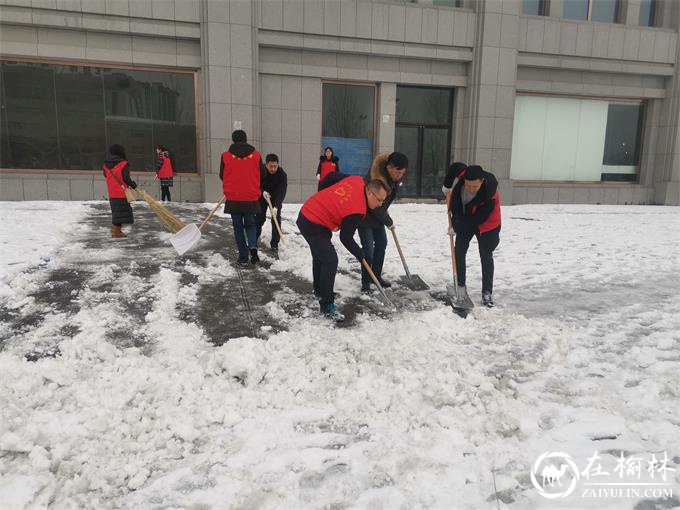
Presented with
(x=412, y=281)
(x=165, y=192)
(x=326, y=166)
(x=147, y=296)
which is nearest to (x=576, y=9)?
(x=326, y=166)

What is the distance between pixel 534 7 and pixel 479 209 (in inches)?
537

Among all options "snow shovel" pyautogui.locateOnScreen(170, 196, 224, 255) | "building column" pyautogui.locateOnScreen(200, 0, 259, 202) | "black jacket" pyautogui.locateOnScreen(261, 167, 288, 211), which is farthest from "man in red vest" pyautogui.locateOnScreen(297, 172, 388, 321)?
"building column" pyautogui.locateOnScreen(200, 0, 259, 202)

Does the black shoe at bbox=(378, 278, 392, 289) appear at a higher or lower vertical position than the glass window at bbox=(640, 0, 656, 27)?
lower

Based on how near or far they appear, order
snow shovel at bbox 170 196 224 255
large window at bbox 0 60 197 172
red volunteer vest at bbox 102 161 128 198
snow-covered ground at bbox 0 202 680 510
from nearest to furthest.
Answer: snow-covered ground at bbox 0 202 680 510
snow shovel at bbox 170 196 224 255
red volunteer vest at bbox 102 161 128 198
large window at bbox 0 60 197 172

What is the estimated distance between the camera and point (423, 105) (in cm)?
1521

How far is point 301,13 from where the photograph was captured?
1341 cm

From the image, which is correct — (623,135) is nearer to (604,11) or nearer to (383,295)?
(604,11)

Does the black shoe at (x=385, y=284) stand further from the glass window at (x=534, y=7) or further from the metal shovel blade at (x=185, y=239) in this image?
the glass window at (x=534, y=7)

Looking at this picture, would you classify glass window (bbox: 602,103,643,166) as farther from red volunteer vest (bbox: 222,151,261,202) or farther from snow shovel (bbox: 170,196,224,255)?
snow shovel (bbox: 170,196,224,255)

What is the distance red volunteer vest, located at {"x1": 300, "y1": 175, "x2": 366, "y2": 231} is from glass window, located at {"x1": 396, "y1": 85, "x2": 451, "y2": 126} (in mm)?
11329

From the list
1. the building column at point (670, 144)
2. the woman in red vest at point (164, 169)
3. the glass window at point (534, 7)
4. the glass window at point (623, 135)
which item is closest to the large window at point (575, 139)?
the glass window at point (623, 135)

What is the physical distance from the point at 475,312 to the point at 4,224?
871 cm

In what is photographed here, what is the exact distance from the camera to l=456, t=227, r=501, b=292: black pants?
16.9ft

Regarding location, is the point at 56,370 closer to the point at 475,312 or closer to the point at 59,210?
the point at 475,312
